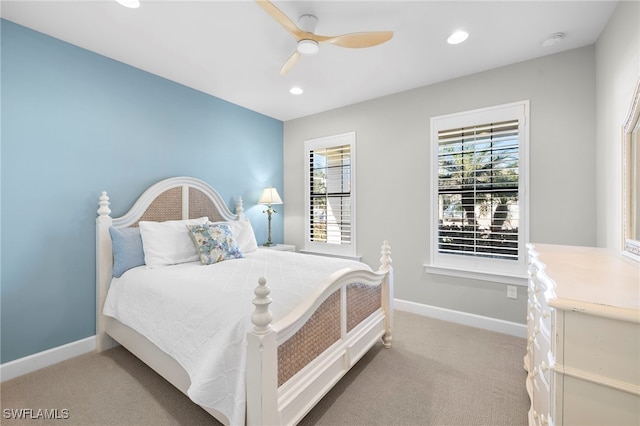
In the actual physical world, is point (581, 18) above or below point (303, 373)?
above

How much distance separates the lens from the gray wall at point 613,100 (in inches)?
68.7

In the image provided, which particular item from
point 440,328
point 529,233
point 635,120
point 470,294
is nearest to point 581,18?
point 635,120

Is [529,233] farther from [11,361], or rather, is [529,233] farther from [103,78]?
[11,361]

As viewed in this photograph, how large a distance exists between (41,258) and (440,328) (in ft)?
11.8

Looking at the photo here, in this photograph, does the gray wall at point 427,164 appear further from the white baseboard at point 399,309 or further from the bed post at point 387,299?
the bed post at point 387,299

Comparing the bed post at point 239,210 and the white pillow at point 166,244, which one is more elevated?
the bed post at point 239,210

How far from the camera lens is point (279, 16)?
1.75m

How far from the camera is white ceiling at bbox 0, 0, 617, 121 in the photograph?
198 centimetres

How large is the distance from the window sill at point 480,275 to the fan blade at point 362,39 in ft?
7.68

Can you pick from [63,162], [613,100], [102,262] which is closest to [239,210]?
[102,262]

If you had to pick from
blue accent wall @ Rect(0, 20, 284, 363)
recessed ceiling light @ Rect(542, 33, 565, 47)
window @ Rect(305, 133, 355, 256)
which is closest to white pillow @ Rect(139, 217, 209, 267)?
blue accent wall @ Rect(0, 20, 284, 363)

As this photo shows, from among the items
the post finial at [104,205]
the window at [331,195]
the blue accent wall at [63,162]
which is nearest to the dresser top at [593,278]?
the window at [331,195]

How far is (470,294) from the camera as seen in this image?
3027mm

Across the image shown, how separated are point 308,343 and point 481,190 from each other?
2.35 meters
